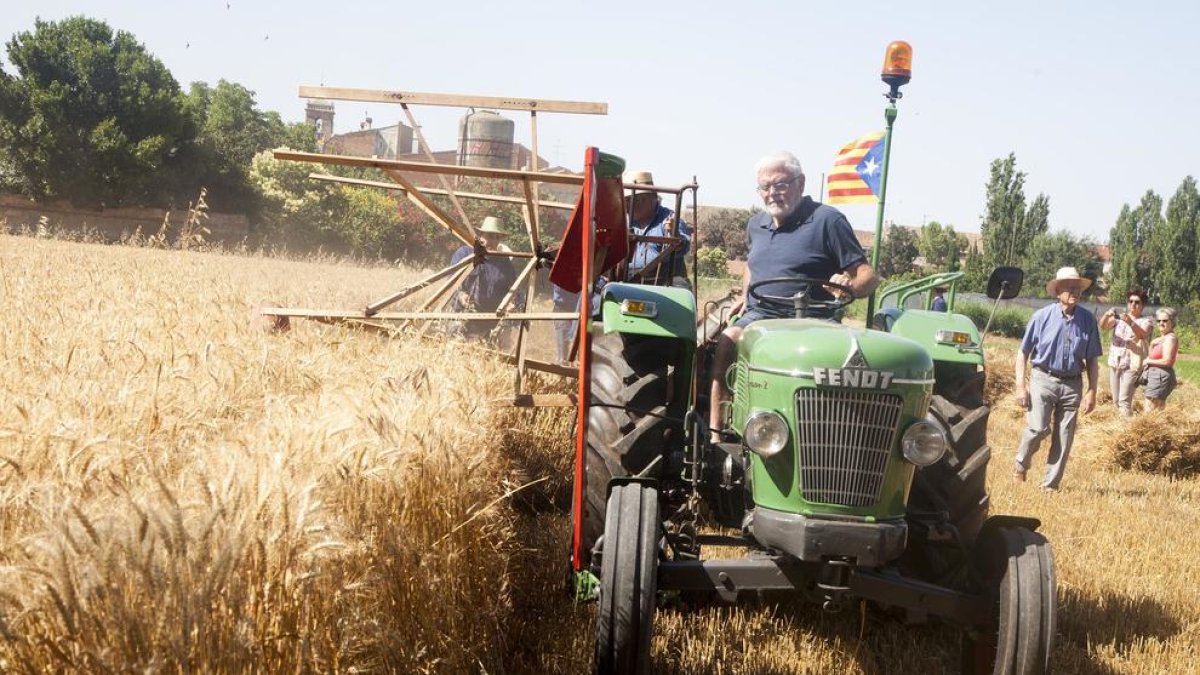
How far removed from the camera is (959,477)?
4137 millimetres

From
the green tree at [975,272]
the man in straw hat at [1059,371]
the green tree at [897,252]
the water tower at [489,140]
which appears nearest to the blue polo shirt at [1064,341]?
the man in straw hat at [1059,371]

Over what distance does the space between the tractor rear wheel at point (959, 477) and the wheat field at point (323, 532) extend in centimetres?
62

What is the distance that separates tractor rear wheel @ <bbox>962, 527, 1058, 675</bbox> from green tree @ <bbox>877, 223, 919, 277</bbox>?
60283 millimetres

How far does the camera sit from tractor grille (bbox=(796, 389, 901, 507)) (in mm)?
3535

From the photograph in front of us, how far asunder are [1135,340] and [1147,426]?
2395 mm

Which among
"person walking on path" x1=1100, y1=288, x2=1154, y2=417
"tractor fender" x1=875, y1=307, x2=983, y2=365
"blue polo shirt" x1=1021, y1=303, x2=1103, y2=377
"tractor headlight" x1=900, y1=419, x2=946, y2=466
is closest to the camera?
"tractor headlight" x1=900, y1=419, x2=946, y2=466

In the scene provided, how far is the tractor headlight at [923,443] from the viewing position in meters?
3.53

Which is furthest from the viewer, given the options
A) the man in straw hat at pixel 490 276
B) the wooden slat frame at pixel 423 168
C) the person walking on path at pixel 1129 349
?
the person walking on path at pixel 1129 349

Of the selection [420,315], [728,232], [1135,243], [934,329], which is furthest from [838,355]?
[1135,243]

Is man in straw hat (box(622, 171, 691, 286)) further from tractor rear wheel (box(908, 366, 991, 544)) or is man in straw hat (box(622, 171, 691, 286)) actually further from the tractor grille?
the tractor grille

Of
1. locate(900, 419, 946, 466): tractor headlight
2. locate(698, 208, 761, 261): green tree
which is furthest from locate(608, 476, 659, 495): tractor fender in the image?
locate(698, 208, 761, 261): green tree

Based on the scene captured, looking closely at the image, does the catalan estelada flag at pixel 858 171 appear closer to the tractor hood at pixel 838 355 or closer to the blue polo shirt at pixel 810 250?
the blue polo shirt at pixel 810 250

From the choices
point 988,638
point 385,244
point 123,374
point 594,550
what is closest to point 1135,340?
Answer: point 988,638

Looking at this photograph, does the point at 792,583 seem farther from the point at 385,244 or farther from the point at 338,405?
the point at 385,244
